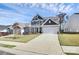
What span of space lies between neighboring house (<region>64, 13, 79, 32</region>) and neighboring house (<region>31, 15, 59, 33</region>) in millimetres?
133

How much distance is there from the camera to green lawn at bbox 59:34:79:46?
2993mm

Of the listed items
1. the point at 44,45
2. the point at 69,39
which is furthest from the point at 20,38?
the point at 69,39

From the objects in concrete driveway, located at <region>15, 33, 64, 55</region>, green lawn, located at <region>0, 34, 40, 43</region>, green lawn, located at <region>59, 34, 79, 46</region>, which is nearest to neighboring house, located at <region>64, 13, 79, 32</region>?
green lawn, located at <region>59, 34, 79, 46</region>

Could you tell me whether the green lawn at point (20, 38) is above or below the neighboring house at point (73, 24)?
below

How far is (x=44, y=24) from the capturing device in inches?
121

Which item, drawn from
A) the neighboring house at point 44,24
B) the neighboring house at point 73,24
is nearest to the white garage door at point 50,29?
the neighboring house at point 44,24

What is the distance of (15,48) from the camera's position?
3057 millimetres

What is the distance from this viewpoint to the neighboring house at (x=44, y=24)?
3.03 m

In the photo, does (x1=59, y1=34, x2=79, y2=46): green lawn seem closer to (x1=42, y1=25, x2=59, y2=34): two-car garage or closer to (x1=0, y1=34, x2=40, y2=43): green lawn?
(x1=42, y1=25, x2=59, y2=34): two-car garage

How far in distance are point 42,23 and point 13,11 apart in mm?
382

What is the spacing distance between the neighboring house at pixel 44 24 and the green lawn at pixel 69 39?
115 mm

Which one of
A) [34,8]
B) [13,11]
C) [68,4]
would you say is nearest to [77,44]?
[68,4]

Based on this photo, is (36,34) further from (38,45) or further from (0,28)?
(0,28)

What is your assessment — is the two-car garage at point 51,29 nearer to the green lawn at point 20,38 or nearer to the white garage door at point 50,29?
the white garage door at point 50,29
